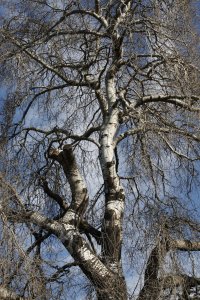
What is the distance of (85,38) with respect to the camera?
8398mm

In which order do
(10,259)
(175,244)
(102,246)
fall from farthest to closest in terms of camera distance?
(102,246), (175,244), (10,259)

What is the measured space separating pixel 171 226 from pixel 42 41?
3.08m

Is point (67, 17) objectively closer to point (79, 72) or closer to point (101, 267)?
point (79, 72)

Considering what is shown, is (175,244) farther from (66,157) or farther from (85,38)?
(85,38)

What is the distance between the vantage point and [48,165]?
8.45 metres

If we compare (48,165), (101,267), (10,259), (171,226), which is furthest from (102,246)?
(48,165)

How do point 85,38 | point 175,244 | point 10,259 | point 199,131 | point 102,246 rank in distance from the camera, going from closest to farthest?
1. point 10,259
2. point 175,244
3. point 102,246
4. point 199,131
5. point 85,38

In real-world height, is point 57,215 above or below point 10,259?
above

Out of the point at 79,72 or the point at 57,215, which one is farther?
the point at 79,72

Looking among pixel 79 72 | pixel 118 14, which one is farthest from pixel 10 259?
pixel 118 14

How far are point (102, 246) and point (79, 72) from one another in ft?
8.59

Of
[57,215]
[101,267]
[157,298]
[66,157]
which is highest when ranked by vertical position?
[66,157]

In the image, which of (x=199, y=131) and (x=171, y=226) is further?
(x=199, y=131)

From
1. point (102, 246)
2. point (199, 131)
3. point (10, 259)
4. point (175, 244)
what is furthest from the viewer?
point (199, 131)
